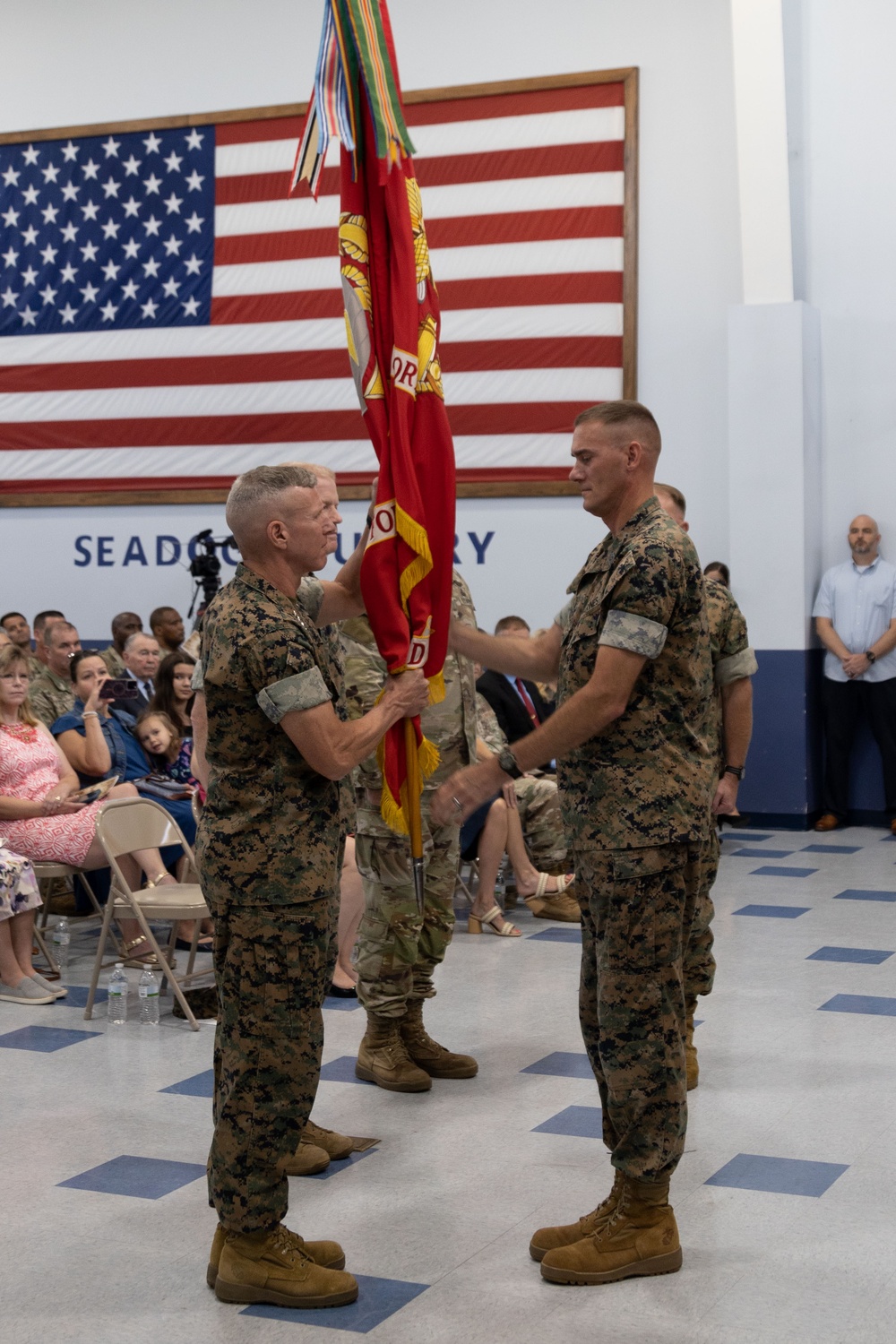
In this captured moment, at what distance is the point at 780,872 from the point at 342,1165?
4522 millimetres

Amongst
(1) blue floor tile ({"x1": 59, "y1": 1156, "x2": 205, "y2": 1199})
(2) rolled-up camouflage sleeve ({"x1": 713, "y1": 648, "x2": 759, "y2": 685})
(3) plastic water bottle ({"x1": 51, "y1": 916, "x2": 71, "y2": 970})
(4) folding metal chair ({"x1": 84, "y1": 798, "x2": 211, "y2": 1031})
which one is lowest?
(3) plastic water bottle ({"x1": 51, "y1": 916, "x2": 71, "y2": 970})

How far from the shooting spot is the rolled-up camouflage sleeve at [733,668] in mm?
4016

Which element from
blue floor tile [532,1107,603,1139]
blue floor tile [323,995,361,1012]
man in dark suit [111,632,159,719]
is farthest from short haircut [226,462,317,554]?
man in dark suit [111,632,159,719]

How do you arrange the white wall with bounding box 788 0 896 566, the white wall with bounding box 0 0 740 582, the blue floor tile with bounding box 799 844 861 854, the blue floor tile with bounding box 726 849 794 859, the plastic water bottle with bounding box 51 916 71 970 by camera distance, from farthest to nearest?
the white wall with bounding box 0 0 740 582, the white wall with bounding box 788 0 896 566, the blue floor tile with bounding box 799 844 861 854, the blue floor tile with bounding box 726 849 794 859, the plastic water bottle with bounding box 51 916 71 970

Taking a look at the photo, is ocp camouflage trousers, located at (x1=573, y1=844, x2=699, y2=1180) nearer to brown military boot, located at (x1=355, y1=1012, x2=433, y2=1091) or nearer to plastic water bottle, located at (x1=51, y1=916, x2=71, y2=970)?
brown military boot, located at (x1=355, y1=1012, x2=433, y2=1091)

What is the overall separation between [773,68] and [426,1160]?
24.4 feet

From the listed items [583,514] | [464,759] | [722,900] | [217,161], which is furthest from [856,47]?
[464,759]

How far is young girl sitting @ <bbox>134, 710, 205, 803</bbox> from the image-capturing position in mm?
6195

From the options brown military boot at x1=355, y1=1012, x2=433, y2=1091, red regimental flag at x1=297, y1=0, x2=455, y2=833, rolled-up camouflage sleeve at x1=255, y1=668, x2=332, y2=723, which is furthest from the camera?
brown military boot at x1=355, y1=1012, x2=433, y2=1091

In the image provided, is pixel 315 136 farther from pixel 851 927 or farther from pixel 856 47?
pixel 856 47

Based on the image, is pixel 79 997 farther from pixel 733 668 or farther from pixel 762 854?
pixel 762 854

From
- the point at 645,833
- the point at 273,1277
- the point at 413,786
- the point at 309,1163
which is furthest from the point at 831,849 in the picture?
the point at 273,1277

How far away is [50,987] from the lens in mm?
5238

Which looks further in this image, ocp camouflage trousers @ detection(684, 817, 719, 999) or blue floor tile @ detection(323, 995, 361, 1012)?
blue floor tile @ detection(323, 995, 361, 1012)
